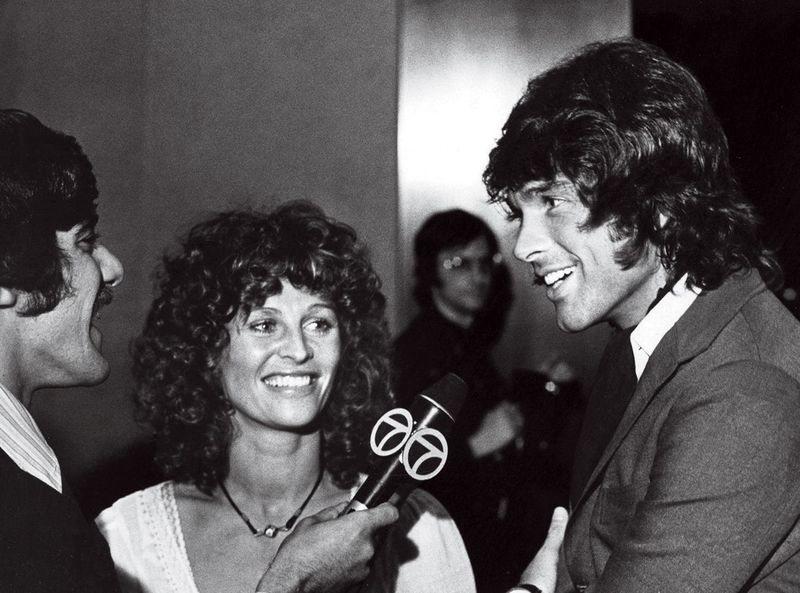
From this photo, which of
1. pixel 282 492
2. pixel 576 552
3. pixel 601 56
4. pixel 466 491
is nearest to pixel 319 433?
pixel 282 492

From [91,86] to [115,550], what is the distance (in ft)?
2.63

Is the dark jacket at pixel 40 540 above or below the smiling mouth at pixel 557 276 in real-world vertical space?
below

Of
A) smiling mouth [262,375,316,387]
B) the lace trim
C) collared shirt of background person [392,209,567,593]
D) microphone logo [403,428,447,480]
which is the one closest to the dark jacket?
microphone logo [403,428,447,480]

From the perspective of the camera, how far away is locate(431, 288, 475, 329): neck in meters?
1.82

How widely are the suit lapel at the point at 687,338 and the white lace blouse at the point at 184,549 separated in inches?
20.9

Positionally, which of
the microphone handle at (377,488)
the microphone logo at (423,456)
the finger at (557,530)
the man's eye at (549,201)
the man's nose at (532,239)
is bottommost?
the finger at (557,530)

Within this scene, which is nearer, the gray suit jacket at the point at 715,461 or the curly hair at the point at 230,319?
the gray suit jacket at the point at 715,461

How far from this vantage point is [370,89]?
1792mm

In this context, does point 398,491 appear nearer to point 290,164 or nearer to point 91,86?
point 290,164

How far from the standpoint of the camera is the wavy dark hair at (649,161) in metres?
1.26

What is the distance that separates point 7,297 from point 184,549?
1.93ft

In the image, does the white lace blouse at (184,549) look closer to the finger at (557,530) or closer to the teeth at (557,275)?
the finger at (557,530)

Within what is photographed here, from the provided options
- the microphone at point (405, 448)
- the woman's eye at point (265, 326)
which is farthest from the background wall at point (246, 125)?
the microphone at point (405, 448)

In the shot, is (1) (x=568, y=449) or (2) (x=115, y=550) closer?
(2) (x=115, y=550)
